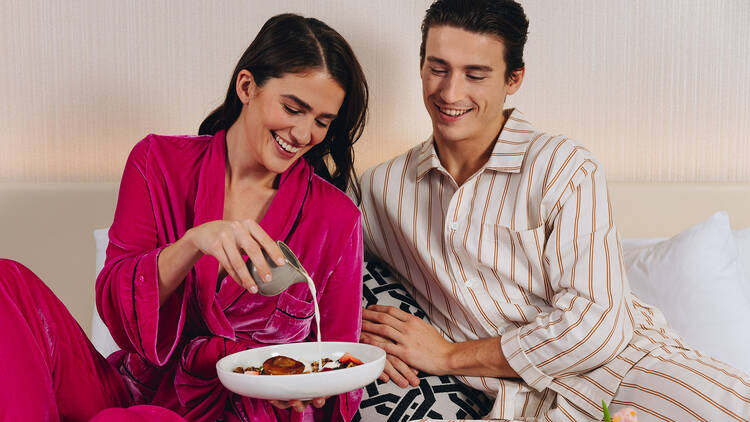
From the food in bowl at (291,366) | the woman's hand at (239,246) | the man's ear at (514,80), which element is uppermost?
the man's ear at (514,80)

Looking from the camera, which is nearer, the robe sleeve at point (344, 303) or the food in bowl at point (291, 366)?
the food in bowl at point (291, 366)

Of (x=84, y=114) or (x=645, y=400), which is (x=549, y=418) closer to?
(x=645, y=400)

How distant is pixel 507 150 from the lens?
1.65 m

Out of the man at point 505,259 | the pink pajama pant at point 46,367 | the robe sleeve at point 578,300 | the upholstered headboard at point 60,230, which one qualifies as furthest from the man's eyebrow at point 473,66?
the upholstered headboard at point 60,230

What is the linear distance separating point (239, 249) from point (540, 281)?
2.38ft

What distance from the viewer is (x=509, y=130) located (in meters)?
1.70

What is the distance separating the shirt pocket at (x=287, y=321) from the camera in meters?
1.50

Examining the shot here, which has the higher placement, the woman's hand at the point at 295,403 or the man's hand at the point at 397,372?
the woman's hand at the point at 295,403

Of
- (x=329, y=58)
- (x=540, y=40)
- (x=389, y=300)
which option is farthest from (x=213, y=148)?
(x=540, y=40)

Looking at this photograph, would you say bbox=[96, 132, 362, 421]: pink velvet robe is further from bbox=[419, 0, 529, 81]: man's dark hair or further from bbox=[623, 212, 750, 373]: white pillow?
bbox=[623, 212, 750, 373]: white pillow

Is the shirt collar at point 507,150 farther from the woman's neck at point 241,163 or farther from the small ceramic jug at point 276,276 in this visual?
the small ceramic jug at point 276,276

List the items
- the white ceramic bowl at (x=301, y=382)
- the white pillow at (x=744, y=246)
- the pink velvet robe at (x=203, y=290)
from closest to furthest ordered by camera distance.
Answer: the white ceramic bowl at (x=301, y=382)
the pink velvet robe at (x=203, y=290)
the white pillow at (x=744, y=246)

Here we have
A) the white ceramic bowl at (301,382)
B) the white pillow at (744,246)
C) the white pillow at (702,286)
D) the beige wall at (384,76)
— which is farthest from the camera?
the beige wall at (384,76)

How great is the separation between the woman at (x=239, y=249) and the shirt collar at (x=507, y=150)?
205 mm
